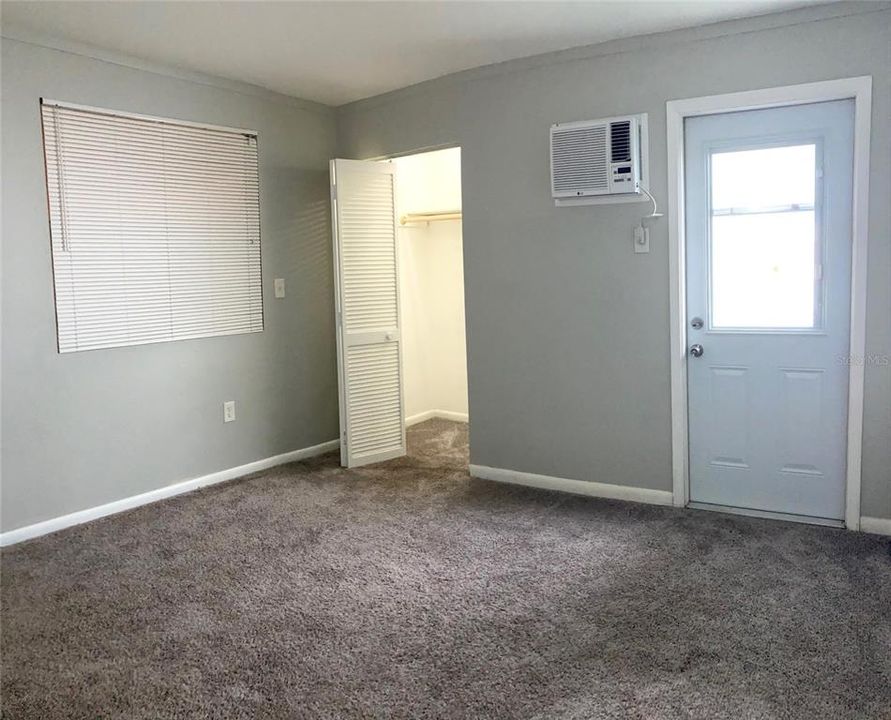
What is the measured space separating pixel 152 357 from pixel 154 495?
30.5 inches

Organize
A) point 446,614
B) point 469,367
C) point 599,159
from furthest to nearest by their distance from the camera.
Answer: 1. point 469,367
2. point 599,159
3. point 446,614

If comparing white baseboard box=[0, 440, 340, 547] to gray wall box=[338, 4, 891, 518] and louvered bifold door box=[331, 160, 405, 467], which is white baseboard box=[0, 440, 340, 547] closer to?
louvered bifold door box=[331, 160, 405, 467]

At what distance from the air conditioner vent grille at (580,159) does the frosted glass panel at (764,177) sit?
54 cm

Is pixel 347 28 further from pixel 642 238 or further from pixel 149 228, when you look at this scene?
pixel 642 238

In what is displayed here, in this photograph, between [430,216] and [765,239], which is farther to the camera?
[430,216]

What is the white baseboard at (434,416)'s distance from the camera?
5.97 meters

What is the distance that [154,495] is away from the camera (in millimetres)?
4098

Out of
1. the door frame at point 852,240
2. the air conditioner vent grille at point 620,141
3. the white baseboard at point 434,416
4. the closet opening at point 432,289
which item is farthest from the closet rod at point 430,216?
the door frame at point 852,240

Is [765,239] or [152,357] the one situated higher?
[765,239]

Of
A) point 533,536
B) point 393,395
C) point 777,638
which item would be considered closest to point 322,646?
point 533,536

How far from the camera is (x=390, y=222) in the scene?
15.8 feet

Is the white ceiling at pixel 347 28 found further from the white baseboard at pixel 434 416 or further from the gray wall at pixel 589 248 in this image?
the white baseboard at pixel 434 416

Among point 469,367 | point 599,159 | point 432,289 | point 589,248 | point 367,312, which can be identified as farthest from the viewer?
point 432,289

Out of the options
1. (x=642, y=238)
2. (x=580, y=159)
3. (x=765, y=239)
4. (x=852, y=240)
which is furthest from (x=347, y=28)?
(x=852, y=240)
